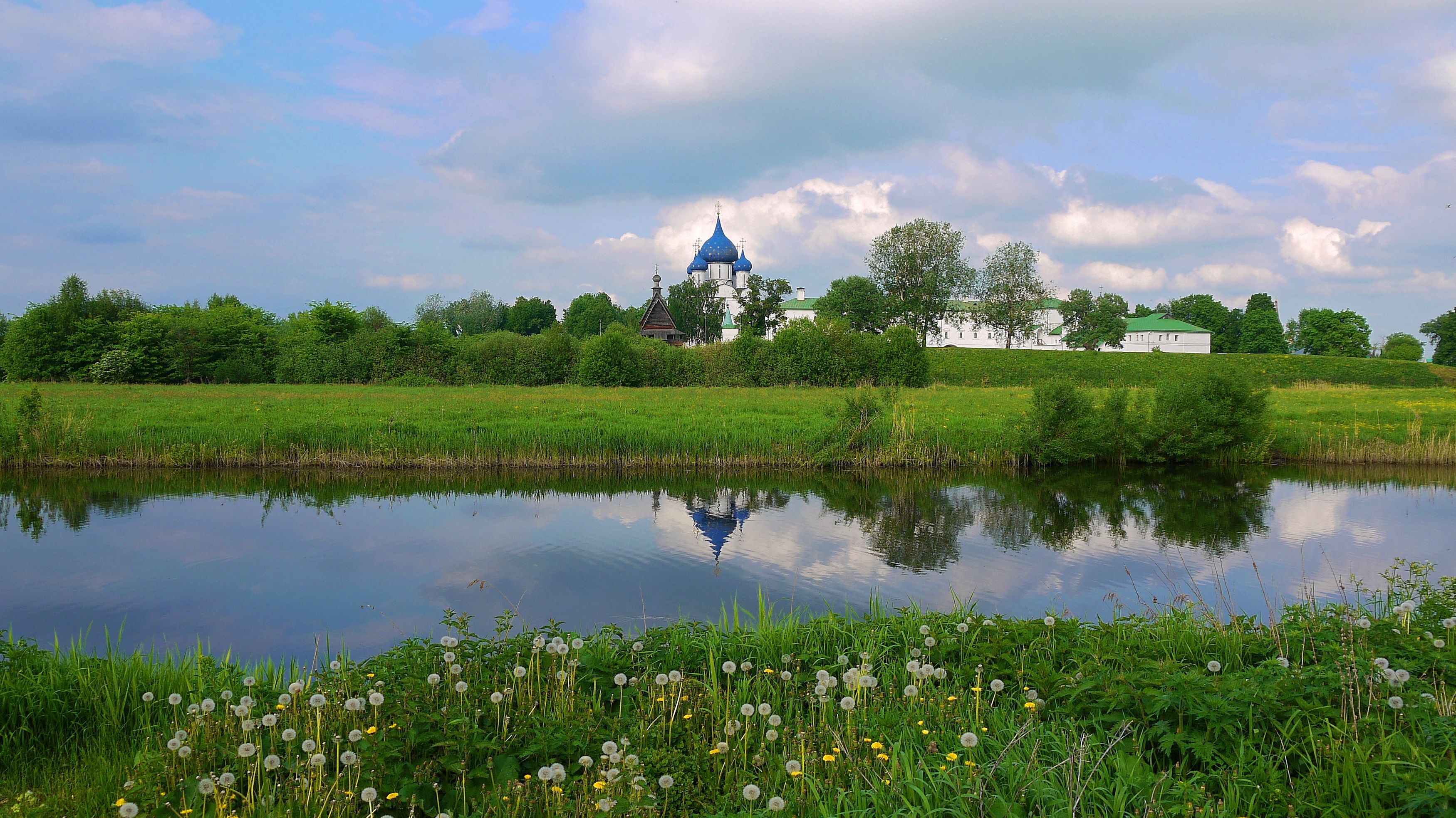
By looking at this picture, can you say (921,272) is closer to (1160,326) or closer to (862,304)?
(862,304)

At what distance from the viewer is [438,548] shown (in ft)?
35.6

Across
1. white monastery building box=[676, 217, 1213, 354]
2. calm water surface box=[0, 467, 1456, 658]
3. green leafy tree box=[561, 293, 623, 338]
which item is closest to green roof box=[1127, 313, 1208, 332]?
white monastery building box=[676, 217, 1213, 354]

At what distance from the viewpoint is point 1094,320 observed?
76.8 m

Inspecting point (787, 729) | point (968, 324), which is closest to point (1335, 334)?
point (968, 324)

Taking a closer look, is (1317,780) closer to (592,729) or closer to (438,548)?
(592,729)

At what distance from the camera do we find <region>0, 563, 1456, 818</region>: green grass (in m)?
3.18

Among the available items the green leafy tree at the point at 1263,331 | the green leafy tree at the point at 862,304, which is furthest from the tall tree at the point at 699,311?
the green leafy tree at the point at 1263,331

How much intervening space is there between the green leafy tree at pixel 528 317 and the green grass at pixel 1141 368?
212 ft

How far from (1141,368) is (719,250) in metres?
51.7

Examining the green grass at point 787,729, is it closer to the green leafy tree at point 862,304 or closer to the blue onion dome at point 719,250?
the green leafy tree at point 862,304

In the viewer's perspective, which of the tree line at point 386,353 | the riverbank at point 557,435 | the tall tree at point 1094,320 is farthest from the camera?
the tall tree at point 1094,320

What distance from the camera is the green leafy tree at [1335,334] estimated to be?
7850 centimetres

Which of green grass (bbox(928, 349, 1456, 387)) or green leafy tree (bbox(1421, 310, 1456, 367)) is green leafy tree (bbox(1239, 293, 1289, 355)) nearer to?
green leafy tree (bbox(1421, 310, 1456, 367))

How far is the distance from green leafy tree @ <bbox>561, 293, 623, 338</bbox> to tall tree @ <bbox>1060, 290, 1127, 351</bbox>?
48.8 metres
